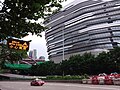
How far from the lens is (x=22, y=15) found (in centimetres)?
1188

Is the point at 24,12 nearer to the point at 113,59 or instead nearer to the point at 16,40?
the point at 16,40

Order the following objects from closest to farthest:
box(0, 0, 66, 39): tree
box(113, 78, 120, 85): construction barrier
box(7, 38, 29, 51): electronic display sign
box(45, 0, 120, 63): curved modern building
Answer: box(0, 0, 66, 39): tree < box(7, 38, 29, 51): electronic display sign < box(113, 78, 120, 85): construction barrier < box(45, 0, 120, 63): curved modern building

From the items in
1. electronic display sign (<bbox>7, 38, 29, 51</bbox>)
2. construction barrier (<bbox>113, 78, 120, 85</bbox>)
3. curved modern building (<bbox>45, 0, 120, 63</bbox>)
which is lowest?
construction barrier (<bbox>113, 78, 120, 85</bbox>)

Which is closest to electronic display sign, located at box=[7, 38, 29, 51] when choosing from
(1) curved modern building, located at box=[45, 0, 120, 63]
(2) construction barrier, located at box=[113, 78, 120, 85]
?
(2) construction barrier, located at box=[113, 78, 120, 85]

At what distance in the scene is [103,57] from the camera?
294 ft

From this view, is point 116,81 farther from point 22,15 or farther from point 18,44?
point 22,15

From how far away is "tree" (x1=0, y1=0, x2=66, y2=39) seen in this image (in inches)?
441

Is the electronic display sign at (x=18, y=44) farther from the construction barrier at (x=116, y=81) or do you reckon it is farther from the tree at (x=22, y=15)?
the construction barrier at (x=116, y=81)

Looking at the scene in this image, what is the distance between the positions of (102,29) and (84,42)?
10528 mm

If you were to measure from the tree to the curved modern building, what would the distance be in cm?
10954

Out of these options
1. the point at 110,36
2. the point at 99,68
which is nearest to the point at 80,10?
the point at 110,36

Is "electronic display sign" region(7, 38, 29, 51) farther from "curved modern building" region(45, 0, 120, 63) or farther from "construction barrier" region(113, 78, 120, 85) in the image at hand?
"curved modern building" region(45, 0, 120, 63)

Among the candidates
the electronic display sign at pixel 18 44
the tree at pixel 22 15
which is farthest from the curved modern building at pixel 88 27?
the tree at pixel 22 15

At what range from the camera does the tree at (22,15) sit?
11.2m
